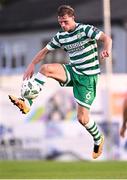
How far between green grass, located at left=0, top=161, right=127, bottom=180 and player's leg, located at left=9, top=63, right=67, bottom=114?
3.74 metres

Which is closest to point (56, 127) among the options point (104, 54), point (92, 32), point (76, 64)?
point (76, 64)

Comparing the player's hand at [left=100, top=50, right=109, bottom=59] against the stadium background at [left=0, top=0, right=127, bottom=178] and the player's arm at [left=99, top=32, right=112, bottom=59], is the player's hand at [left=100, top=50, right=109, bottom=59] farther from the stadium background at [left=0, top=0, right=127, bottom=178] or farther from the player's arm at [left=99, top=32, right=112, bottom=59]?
the stadium background at [left=0, top=0, right=127, bottom=178]

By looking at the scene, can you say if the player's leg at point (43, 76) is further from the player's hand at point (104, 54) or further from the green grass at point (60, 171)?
the green grass at point (60, 171)

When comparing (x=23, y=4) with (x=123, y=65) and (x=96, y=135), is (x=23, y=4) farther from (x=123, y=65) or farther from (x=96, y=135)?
(x=96, y=135)

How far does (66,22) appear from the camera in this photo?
14.8 meters

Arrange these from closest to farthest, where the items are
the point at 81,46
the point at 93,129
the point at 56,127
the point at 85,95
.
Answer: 1. the point at 81,46
2. the point at 85,95
3. the point at 93,129
4. the point at 56,127

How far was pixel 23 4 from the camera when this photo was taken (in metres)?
53.6

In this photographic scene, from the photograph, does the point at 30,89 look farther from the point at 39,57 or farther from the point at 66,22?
the point at 66,22

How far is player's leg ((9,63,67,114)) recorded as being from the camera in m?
14.8

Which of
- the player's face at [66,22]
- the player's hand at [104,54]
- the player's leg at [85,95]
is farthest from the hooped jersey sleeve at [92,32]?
the player's leg at [85,95]

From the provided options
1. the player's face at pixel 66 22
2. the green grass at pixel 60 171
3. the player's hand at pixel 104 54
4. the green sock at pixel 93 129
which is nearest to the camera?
the player's hand at pixel 104 54

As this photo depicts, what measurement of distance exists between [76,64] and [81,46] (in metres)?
0.35

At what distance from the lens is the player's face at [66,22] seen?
14.7 metres

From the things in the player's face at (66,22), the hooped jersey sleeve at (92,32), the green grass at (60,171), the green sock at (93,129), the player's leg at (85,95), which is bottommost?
the green grass at (60,171)
